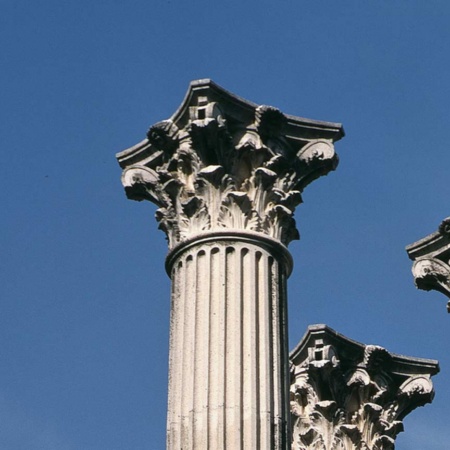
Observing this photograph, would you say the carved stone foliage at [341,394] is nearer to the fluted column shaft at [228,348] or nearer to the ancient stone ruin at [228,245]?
the ancient stone ruin at [228,245]

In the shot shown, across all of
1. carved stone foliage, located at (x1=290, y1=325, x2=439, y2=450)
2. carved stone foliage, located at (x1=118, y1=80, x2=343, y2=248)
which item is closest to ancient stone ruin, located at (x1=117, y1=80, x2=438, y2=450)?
carved stone foliage, located at (x1=118, y1=80, x2=343, y2=248)

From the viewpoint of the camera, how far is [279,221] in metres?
25.4

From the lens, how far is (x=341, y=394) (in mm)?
34469

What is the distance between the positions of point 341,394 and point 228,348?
11.5 meters

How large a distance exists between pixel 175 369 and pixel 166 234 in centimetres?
292

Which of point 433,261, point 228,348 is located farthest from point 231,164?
point 433,261

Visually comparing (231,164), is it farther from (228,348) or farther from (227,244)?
(228,348)

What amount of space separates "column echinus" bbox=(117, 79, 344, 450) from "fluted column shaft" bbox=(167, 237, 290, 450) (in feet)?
0.06

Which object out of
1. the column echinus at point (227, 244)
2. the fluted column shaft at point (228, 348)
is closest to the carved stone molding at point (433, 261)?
the column echinus at point (227, 244)

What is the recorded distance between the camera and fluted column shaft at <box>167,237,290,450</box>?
22672 mm

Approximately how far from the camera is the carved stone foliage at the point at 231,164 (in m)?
25.2

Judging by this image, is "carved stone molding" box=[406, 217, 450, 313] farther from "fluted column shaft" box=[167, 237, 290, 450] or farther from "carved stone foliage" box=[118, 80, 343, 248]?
"fluted column shaft" box=[167, 237, 290, 450]

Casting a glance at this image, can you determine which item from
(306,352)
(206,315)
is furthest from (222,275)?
(306,352)

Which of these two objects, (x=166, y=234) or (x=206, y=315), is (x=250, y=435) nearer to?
(x=206, y=315)
